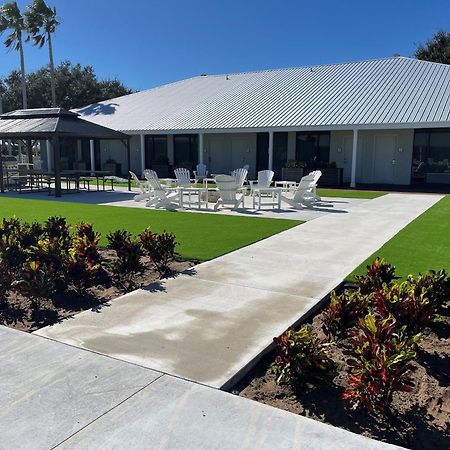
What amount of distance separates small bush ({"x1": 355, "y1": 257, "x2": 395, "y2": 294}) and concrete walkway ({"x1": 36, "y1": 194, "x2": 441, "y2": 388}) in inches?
21.0

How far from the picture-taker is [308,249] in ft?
25.6

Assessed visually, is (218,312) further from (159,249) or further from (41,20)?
(41,20)

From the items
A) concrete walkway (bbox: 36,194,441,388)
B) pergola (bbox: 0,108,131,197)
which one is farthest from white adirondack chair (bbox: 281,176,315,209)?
pergola (bbox: 0,108,131,197)

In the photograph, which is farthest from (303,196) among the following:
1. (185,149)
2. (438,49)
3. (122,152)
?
(438,49)

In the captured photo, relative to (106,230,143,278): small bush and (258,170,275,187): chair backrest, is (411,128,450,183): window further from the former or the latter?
(106,230,143,278): small bush

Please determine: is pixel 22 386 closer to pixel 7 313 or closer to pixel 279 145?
pixel 7 313

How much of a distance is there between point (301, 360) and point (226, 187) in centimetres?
993

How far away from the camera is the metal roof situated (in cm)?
2047

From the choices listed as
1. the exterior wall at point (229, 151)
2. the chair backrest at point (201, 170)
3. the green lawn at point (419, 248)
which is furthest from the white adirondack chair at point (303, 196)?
the exterior wall at point (229, 151)

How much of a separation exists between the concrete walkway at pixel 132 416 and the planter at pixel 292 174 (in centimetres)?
1884

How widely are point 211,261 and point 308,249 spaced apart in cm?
188

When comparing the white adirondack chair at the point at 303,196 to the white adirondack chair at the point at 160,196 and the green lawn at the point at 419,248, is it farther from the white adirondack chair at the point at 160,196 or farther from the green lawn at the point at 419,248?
the white adirondack chair at the point at 160,196

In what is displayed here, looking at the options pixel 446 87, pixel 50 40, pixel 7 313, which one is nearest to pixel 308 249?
pixel 7 313

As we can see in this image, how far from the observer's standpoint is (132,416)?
288cm
